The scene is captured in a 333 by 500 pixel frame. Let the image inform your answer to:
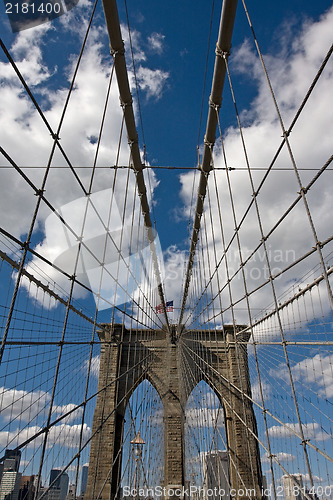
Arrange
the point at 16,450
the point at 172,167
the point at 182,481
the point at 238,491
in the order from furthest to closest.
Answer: the point at 182,481 < the point at 238,491 < the point at 172,167 < the point at 16,450

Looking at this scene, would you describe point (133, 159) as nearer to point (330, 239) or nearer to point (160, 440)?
point (330, 239)

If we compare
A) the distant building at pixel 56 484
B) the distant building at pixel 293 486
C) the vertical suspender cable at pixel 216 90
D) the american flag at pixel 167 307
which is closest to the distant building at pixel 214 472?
the distant building at pixel 293 486

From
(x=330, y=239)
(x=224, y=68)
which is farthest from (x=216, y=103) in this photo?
(x=330, y=239)

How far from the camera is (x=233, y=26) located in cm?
405

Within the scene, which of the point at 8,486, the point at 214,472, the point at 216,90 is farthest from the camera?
the point at 214,472

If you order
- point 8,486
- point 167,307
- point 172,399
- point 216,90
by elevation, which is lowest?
point 8,486

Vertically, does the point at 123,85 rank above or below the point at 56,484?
above

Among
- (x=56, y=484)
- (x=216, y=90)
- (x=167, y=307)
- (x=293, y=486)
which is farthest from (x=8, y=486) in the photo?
(x=167, y=307)

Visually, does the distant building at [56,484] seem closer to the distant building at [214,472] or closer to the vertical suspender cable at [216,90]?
the distant building at [214,472]

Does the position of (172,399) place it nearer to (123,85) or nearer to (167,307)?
(167,307)

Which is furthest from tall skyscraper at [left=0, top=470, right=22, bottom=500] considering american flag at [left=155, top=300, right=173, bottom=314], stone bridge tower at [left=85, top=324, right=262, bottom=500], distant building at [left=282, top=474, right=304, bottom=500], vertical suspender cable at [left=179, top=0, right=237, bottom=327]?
american flag at [left=155, top=300, right=173, bottom=314]

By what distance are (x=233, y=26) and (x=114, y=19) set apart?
4.66 feet

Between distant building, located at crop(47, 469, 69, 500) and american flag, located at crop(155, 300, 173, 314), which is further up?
american flag, located at crop(155, 300, 173, 314)

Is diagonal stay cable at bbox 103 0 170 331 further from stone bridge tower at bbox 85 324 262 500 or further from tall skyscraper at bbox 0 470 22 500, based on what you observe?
stone bridge tower at bbox 85 324 262 500
